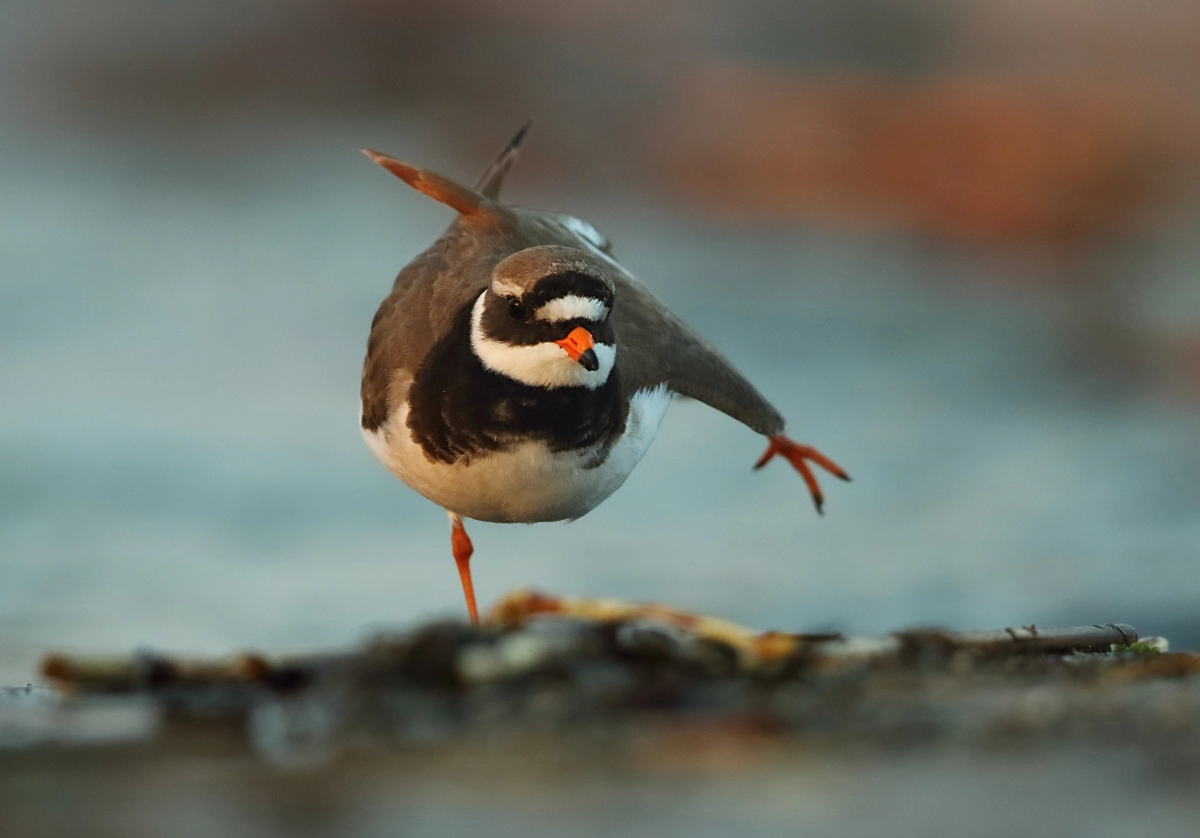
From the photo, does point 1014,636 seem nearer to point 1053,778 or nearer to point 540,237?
point 1053,778

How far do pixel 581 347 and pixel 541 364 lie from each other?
164mm

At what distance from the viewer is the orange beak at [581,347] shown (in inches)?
176

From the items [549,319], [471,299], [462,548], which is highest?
[471,299]

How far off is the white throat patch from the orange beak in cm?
3

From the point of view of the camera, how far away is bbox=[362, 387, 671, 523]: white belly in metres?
4.71

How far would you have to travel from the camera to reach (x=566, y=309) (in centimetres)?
457

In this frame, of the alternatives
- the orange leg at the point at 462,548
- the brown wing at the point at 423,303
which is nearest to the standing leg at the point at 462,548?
the orange leg at the point at 462,548

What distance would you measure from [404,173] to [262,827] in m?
4.00

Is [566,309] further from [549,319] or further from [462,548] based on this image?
[462,548]

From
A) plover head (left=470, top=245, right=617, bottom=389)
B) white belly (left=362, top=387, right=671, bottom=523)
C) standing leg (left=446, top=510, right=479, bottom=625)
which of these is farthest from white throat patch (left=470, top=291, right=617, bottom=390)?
standing leg (left=446, top=510, right=479, bottom=625)

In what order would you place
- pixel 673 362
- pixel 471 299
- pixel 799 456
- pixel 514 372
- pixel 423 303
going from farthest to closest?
pixel 799 456, pixel 673 362, pixel 423 303, pixel 471 299, pixel 514 372

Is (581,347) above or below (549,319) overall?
below

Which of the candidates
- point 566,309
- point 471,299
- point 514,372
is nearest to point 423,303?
point 471,299

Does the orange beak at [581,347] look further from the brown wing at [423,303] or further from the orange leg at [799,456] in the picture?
the orange leg at [799,456]
